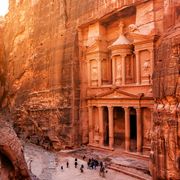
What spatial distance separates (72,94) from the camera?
76.5ft

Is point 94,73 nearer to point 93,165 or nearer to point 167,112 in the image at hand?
point 93,165

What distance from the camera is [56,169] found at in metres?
18.3

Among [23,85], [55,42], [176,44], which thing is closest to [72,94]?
[55,42]

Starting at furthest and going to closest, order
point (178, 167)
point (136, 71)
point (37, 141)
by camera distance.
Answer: point (37, 141) → point (136, 71) → point (178, 167)

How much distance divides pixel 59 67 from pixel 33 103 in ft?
18.4

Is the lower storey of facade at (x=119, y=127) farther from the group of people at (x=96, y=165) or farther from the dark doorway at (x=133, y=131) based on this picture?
the group of people at (x=96, y=165)

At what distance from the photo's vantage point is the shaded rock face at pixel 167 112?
12.1m

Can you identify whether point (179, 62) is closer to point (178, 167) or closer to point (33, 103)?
point (178, 167)

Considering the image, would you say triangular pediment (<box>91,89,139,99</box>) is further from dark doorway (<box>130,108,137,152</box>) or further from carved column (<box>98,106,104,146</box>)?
dark doorway (<box>130,108,137,152</box>)

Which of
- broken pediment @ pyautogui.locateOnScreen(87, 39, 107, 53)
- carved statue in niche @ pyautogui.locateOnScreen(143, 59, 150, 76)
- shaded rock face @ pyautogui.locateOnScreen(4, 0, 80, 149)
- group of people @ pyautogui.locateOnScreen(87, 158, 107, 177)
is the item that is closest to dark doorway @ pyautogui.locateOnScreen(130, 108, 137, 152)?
group of people @ pyautogui.locateOnScreen(87, 158, 107, 177)

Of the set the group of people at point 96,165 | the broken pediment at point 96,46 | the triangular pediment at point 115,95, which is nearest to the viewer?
the group of people at point 96,165

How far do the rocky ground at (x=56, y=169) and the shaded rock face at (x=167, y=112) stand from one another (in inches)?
158

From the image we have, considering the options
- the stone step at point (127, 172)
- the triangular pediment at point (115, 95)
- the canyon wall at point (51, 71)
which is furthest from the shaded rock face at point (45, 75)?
the stone step at point (127, 172)

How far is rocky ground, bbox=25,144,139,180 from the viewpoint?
54.2ft
